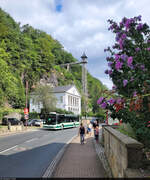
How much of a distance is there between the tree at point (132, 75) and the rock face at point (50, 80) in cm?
6791

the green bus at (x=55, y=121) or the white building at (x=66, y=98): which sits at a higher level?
the white building at (x=66, y=98)

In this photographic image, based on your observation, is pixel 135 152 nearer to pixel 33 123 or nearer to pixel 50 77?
pixel 33 123

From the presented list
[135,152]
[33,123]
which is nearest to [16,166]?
[135,152]

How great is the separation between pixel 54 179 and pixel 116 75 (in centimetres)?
360

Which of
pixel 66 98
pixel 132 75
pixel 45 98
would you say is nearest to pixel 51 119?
pixel 45 98

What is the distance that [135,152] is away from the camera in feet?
12.8

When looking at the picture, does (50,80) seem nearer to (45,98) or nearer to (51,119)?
(45,98)

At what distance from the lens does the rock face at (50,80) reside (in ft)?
243

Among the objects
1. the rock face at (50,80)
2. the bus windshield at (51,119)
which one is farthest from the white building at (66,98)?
the bus windshield at (51,119)

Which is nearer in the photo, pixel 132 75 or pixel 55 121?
pixel 132 75

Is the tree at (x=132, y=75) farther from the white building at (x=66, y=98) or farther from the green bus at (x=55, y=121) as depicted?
the white building at (x=66, y=98)

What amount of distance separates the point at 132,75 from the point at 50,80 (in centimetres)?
7555

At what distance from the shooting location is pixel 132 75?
498 centimetres

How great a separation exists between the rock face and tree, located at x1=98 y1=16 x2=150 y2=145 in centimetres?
6791
